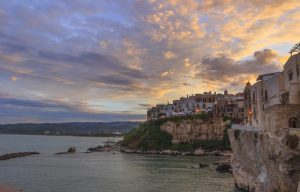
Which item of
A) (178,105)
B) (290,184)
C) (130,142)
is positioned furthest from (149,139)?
(290,184)

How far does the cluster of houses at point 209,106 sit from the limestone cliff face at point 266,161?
91033 mm

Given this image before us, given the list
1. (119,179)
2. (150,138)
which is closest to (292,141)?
(119,179)

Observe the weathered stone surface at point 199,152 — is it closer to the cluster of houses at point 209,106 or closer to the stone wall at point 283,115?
the cluster of houses at point 209,106

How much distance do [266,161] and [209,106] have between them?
13235 cm

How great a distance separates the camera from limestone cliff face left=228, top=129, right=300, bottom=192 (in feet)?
122

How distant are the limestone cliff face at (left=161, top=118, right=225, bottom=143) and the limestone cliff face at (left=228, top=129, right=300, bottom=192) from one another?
7903 cm

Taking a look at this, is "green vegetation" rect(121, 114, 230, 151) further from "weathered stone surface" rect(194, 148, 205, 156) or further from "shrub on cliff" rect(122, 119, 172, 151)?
"weathered stone surface" rect(194, 148, 205, 156)

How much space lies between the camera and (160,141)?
5640 inches

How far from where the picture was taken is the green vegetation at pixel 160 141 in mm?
132775

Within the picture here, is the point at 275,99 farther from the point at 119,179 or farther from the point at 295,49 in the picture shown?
the point at 119,179

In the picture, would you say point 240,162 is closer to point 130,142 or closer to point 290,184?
point 290,184

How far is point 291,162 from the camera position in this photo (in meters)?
37.2

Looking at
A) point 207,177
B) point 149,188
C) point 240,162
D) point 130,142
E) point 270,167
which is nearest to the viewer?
point 270,167

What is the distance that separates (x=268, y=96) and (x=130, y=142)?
341 ft
